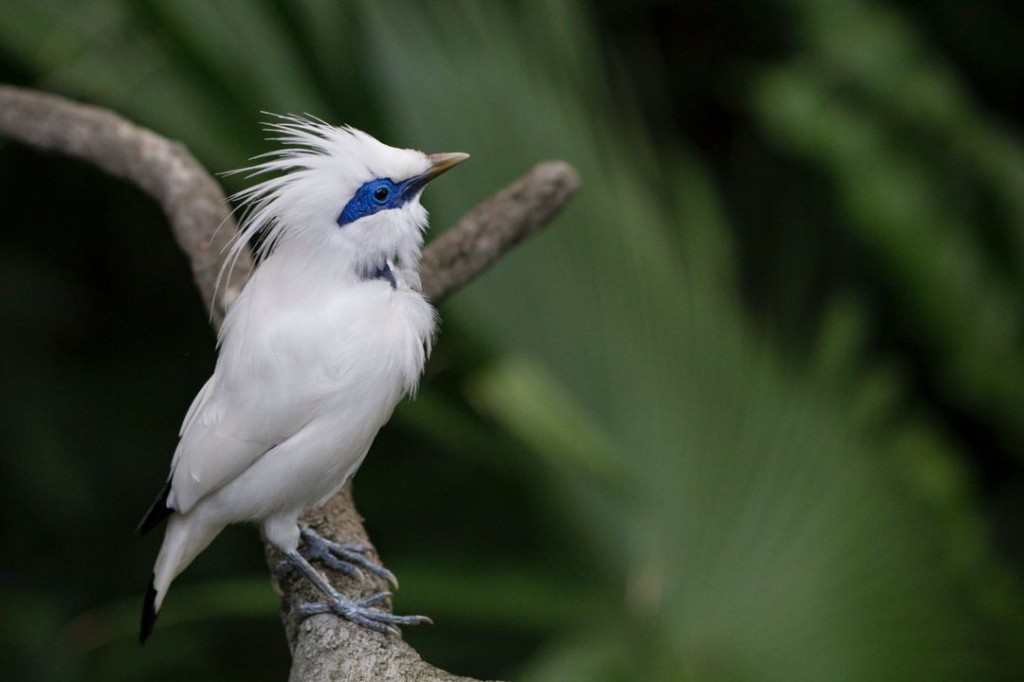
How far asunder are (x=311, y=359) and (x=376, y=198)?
0.35 meters

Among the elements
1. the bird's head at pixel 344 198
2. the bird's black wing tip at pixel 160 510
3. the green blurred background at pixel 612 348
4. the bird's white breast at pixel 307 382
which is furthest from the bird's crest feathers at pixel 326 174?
the bird's black wing tip at pixel 160 510

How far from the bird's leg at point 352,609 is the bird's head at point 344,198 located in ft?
1.92

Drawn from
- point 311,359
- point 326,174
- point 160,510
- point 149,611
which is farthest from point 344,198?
point 149,611

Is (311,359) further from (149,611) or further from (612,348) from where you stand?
(612,348)

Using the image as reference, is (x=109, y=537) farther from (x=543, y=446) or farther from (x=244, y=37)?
(x=543, y=446)

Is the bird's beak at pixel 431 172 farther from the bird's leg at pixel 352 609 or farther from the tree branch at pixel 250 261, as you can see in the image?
the bird's leg at pixel 352 609

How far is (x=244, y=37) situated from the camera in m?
2.41

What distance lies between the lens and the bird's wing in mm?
2051

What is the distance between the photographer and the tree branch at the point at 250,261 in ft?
6.22

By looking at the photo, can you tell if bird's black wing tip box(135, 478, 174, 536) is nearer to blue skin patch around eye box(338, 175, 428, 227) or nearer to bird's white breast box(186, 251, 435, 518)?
bird's white breast box(186, 251, 435, 518)

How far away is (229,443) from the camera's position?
2.06 meters

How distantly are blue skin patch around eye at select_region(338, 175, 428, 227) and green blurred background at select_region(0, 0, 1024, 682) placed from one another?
31 centimetres

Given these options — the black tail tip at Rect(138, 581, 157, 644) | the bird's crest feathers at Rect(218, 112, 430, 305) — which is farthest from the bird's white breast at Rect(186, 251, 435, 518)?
the black tail tip at Rect(138, 581, 157, 644)

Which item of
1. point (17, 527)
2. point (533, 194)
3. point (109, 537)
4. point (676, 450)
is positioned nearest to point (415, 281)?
point (533, 194)
